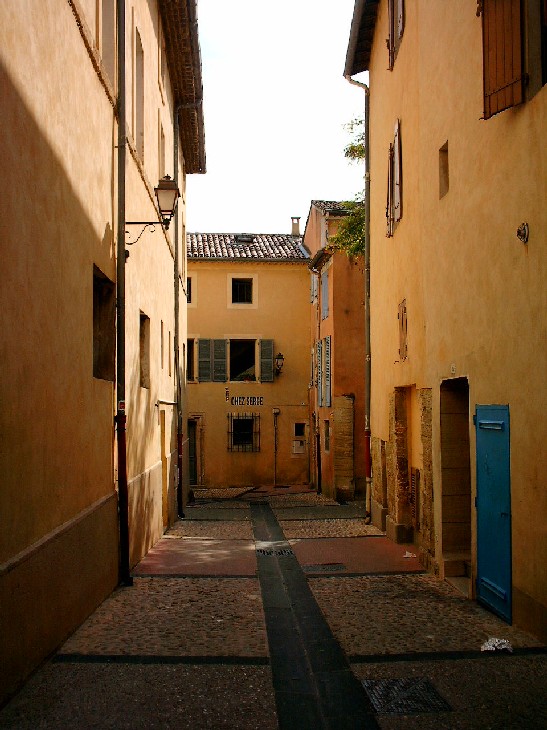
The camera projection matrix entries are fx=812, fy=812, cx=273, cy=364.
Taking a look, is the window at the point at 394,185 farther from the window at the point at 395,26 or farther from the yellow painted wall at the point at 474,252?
the window at the point at 395,26

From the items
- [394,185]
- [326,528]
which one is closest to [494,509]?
[394,185]

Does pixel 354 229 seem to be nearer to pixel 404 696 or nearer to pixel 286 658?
pixel 286 658

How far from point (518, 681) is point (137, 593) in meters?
4.36

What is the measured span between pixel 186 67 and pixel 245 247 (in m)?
16.8

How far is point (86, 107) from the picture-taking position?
7.43 meters

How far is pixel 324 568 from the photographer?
1043 cm

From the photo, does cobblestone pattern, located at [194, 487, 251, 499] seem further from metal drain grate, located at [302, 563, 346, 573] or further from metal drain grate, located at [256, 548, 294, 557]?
metal drain grate, located at [302, 563, 346, 573]

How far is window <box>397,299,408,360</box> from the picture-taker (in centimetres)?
1223

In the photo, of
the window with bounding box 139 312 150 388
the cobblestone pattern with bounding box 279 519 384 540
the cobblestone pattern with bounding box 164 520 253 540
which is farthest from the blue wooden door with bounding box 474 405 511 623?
the cobblestone pattern with bounding box 164 520 253 540

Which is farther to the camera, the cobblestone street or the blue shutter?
the blue shutter

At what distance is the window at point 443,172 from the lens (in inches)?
377

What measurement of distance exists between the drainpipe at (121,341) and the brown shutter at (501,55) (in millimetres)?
4075

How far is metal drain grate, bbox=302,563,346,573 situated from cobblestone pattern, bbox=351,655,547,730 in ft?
14.0

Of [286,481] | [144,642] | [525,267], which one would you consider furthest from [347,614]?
[286,481]
